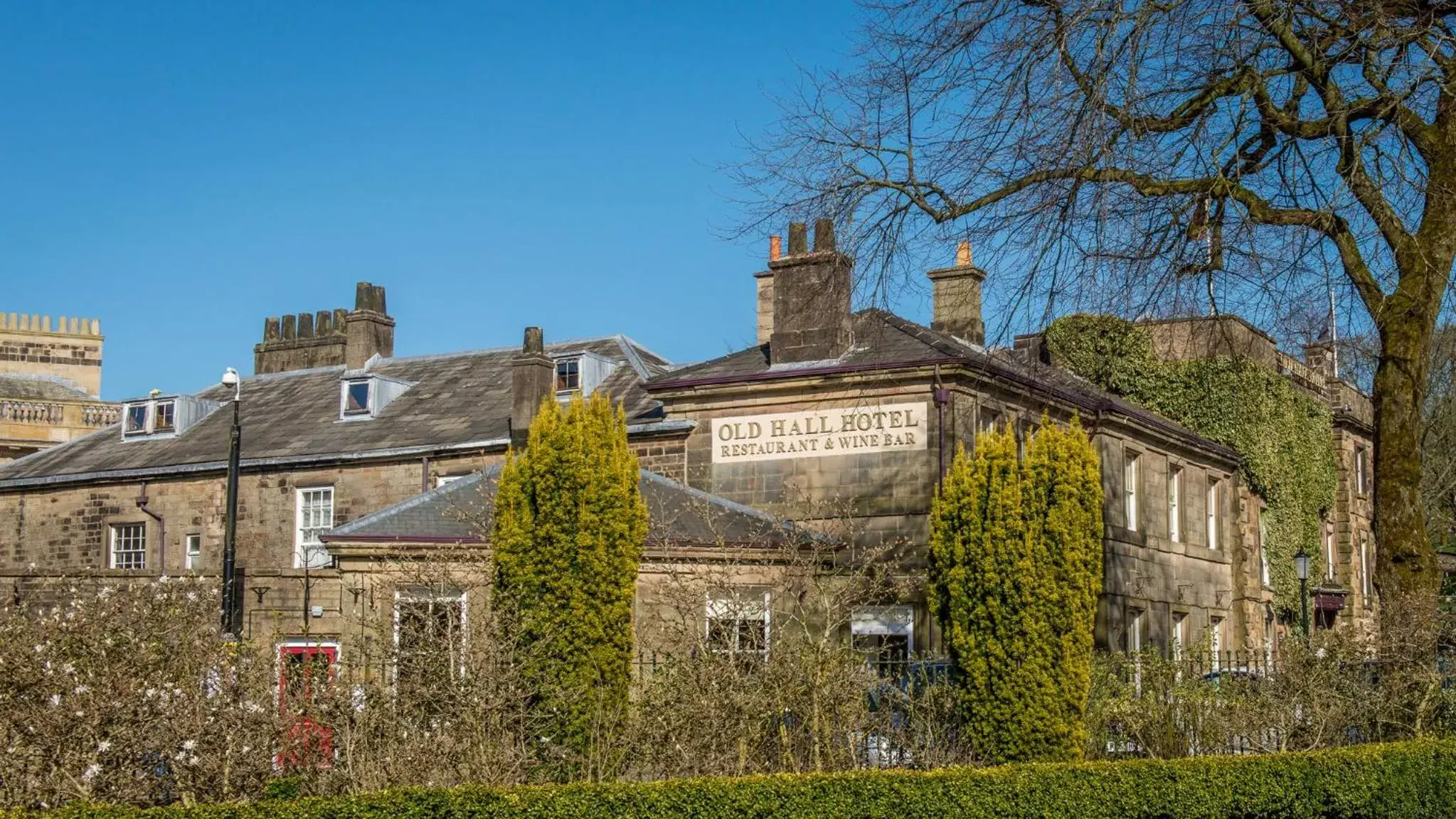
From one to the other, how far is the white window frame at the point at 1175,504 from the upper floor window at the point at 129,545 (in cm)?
1957

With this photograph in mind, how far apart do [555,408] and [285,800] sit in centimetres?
687

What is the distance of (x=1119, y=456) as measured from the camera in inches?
1160

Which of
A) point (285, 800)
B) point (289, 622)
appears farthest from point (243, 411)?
point (285, 800)

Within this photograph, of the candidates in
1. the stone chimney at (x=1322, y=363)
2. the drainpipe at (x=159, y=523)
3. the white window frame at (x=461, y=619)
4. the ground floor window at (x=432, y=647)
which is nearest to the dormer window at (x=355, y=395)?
the drainpipe at (x=159, y=523)

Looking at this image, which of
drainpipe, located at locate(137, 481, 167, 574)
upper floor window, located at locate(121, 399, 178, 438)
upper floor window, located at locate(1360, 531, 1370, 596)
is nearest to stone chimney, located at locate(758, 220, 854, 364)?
drainpipe, located at locate(137, 481, 167, 574)

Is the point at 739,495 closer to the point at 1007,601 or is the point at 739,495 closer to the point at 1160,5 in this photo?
the point at 1007,601

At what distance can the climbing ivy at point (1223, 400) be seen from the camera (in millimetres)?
35219

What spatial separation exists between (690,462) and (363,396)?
893 cm

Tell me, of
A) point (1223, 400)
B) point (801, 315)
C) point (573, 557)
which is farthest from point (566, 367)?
point (573, 557)

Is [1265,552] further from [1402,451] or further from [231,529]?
[1402,451]

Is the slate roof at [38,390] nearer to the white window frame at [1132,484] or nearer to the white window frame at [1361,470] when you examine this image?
the white window frame at [1132,484]

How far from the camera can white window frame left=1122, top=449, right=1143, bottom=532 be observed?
2962 cm

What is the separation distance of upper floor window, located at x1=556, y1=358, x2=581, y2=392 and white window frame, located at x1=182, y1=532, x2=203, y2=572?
7.66 m

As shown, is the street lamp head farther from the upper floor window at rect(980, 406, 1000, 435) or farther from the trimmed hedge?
the trimmed hedge
